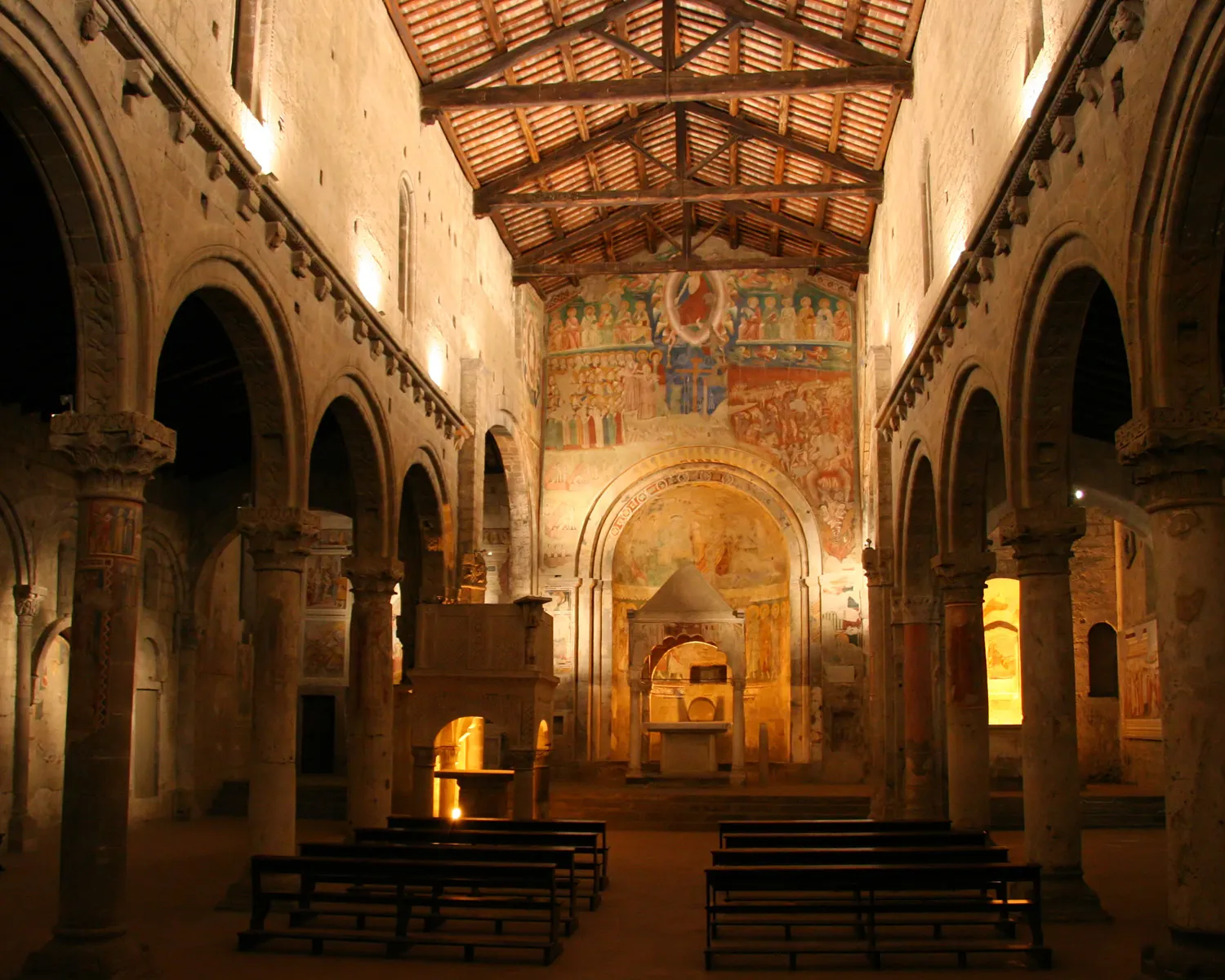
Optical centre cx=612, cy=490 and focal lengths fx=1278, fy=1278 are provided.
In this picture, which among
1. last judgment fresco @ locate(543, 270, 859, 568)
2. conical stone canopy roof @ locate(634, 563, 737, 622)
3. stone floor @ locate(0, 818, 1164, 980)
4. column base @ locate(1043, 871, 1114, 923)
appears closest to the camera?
stone floor @ locate(0, 818, 1164, 980)

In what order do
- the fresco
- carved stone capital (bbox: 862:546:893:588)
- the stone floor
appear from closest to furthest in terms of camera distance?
the stone floor < carved stone capital (bbox: 862:546:893:588) < the fresco

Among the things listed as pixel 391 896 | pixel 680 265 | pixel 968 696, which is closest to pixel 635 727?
pixel 680 265

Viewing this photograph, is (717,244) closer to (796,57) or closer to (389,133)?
(796,57)

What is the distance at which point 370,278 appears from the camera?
16734 mm

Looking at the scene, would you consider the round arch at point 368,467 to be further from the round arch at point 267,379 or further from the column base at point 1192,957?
the column base at point 1192,957

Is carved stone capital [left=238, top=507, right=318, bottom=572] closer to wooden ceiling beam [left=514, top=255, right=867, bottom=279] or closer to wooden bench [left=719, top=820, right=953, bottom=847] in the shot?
wooden bench [left=719, top=820, right=953, bottom=847]

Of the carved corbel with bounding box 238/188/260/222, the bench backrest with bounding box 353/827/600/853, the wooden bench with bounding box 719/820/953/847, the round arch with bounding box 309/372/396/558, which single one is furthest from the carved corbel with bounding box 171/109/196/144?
the wooden bench with bounding box 719/820/953/847

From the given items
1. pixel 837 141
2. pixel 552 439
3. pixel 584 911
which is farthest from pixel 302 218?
pixel 552 439

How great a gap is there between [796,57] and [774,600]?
13162 millimetres

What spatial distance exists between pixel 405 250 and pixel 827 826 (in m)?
10.3

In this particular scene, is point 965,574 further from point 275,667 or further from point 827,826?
point 275,667

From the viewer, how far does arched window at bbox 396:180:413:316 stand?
1852cm

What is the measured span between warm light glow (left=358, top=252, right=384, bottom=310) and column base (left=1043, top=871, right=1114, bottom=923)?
10218 millimetres

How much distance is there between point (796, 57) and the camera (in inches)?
793
